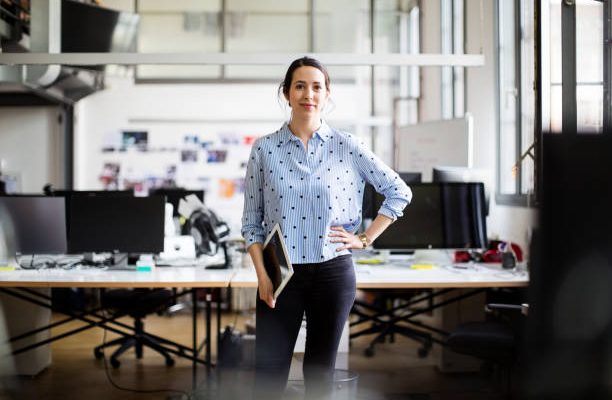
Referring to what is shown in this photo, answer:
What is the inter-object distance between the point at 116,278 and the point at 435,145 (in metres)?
3.59

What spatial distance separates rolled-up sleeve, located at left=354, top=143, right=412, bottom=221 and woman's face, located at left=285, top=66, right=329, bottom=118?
0.20m

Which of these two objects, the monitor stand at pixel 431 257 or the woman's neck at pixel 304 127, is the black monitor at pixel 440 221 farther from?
the woman's neck at pixel 304 127

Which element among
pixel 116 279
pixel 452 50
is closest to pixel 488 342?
pixel 116 279

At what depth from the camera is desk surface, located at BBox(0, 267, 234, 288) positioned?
10.1ft

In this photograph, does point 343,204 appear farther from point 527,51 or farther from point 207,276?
point 527,51

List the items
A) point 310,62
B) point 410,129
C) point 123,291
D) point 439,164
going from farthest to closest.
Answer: point 410,129 → point 439,164 → point 123,291 → point 310,62

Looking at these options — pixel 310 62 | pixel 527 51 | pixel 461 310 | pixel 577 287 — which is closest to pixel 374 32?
pixel 527 51

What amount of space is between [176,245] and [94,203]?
0.57 meters

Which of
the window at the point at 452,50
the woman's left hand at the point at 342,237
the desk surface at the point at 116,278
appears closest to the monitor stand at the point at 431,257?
the desk surface at the point at 116,278

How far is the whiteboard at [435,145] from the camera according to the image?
5.35 metres

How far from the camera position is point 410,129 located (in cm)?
644

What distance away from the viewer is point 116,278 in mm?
3238

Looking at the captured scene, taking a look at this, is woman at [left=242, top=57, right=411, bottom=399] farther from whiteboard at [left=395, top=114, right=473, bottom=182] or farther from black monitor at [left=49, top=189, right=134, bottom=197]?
whiteboard at [left=395, top=114, right=473, bottom=182]

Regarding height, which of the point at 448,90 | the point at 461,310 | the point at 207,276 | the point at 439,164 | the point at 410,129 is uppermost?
the point at 448,90
